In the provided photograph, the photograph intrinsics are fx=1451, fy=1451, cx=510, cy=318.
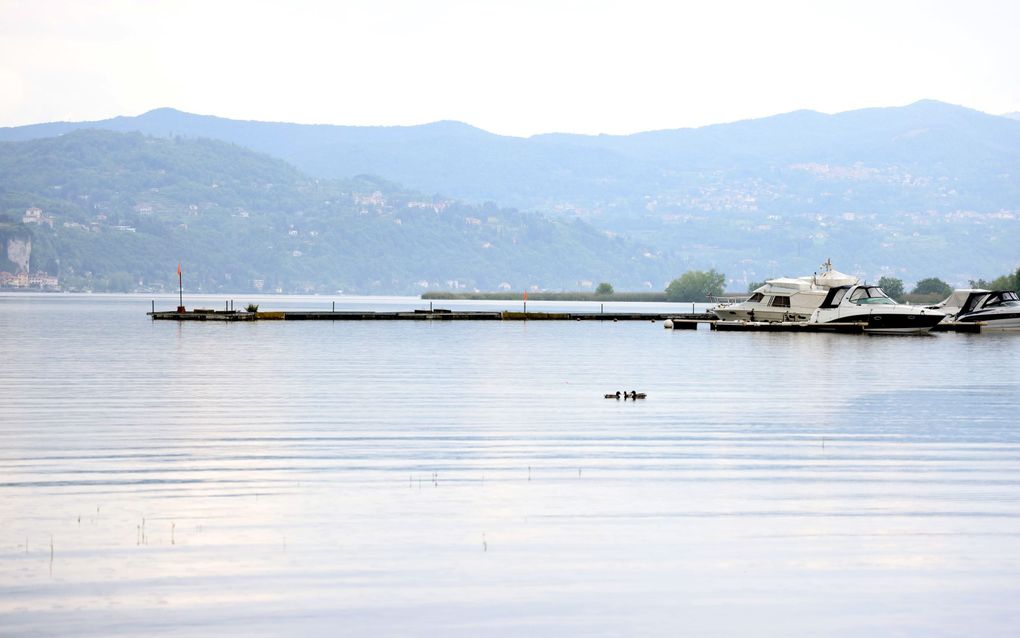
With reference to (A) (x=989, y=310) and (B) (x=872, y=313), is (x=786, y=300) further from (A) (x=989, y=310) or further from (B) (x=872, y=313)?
(A) (x=989, y=310)

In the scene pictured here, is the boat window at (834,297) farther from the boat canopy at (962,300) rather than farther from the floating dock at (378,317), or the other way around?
the floating dock at (378,317)

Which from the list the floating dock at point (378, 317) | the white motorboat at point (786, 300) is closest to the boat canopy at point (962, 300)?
the white motorboat at point (786, 300)

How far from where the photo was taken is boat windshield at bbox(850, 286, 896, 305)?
108 metres

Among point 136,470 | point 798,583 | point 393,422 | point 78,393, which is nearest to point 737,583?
point 798,583

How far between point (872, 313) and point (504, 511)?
89.0 meters

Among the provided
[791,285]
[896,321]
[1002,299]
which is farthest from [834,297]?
[1002,299]

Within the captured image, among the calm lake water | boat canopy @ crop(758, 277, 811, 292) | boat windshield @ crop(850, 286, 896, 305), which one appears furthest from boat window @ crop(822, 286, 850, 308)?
the calm lake water

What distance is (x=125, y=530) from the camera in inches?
735

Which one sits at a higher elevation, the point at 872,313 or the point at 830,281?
the point at 830,281

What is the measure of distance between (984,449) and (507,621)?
18122 millimetres

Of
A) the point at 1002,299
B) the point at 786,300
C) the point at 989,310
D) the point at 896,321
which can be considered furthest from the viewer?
the point at 1002,299

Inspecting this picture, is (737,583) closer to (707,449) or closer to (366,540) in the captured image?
(366,540)

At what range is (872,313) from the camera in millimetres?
105500

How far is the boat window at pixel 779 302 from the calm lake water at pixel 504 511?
233 ft
